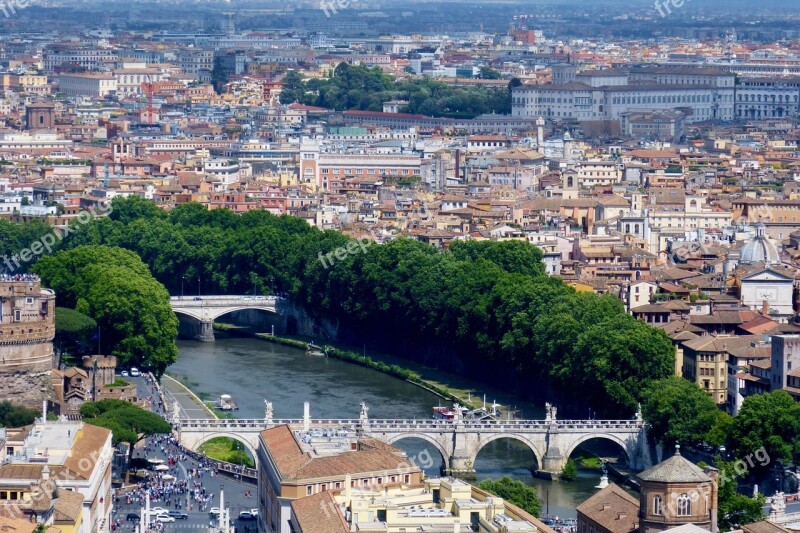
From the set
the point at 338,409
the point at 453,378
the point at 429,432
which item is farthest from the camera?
the point at 453,378

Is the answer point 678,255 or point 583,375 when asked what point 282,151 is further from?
point 583,375

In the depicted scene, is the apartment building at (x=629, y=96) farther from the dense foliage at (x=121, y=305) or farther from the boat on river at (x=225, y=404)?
the boat on river at (x=225, y=404)

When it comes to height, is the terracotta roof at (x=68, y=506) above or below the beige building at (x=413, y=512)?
below

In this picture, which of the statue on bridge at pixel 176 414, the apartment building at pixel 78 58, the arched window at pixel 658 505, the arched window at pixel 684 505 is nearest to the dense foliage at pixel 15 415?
the statue on bridge at pixel 176 414

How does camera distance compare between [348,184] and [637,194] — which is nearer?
[637,194]

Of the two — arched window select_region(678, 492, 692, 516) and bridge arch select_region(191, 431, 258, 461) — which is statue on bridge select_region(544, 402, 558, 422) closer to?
bridge arch select_region(191, 431, 258, 461)

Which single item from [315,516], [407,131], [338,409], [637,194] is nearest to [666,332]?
[338,409]
